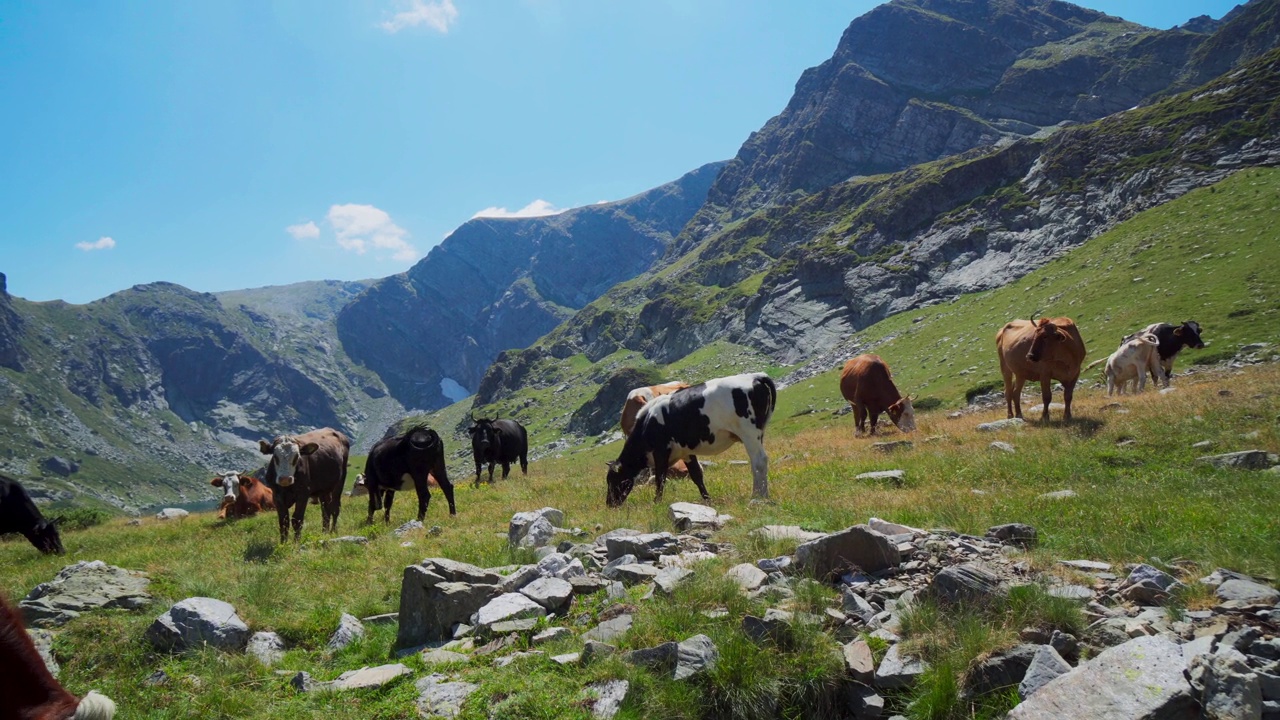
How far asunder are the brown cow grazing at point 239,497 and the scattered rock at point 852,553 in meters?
21.2

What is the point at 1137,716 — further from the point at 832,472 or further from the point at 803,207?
the point at 803,207

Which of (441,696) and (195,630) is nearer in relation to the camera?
(441,696)

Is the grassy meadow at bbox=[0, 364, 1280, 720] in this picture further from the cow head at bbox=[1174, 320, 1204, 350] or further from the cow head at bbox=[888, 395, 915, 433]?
the cow head at bbox=[1174, 320, 1204, 350]

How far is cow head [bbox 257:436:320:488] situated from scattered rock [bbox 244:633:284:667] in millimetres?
6487

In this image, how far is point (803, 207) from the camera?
19950 cm

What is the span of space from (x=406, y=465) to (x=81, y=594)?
8.30m

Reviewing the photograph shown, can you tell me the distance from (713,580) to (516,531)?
18.0 ft

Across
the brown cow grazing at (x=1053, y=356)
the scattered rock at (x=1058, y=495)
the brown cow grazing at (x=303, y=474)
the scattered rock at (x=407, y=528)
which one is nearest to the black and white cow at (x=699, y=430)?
the scattered rock at (x=407, y=528)

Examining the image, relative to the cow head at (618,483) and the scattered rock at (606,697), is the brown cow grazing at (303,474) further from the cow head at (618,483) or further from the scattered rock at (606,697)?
the scattered rock at (606,697)

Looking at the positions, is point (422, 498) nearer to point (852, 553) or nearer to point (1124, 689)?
point (852, 553)

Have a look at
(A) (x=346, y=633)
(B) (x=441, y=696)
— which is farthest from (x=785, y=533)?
(A) (x=346, y=633)

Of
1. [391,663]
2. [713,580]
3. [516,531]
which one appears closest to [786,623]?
[713,580]

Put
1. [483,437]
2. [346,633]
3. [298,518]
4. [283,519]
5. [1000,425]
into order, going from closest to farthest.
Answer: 1. [346,633]
2. [283,519]
3. [298,518]
4. [1000,425]
5. [483,437]

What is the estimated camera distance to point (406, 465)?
17000 millimetres
